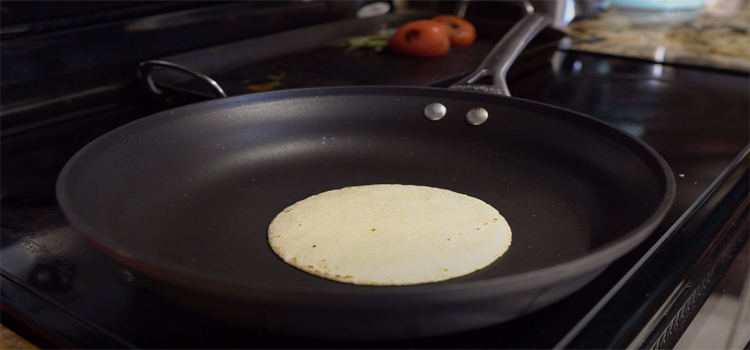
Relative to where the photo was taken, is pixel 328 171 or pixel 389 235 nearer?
pixel 389 235

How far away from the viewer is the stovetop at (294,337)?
0.43 meters

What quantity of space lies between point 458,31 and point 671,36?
870 millimetres

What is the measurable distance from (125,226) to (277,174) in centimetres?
24

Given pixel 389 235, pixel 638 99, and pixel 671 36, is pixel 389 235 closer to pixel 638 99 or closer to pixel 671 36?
pixel 638 99

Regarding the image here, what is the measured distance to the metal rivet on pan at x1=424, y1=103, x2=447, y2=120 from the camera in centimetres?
78

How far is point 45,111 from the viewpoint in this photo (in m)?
0.98

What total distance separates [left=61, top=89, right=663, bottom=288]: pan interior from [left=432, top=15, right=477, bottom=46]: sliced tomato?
559 mm

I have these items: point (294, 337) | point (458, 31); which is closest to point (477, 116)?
point (294, 337)

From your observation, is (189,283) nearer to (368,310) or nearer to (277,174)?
(368,310)

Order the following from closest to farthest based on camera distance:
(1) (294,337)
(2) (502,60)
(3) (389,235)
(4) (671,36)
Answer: (1) (294,337), (3) (389,235), (2) (502,60), (4) (671,36)

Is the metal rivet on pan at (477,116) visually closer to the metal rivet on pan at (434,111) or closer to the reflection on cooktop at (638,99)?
the metal rivet on pan at (434,111)

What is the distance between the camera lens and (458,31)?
4.26ft

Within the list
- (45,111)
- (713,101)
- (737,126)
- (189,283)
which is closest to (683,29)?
(713,101)

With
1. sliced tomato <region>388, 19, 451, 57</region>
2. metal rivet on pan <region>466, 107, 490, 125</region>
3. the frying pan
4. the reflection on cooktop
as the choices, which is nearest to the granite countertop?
the reflection on cooktop
